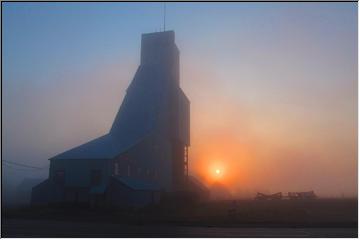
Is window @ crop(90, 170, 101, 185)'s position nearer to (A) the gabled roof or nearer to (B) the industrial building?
(B) the industrial building

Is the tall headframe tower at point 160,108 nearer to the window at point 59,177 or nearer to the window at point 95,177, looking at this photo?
the window at point 95,177

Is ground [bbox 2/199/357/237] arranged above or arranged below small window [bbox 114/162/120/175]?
below

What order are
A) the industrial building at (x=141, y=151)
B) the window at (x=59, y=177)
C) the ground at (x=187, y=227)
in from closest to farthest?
1. the ground at (x=187, y=227)
2. the industrial building at (x=141, y=151)
3. the window at (x=59, y=177)

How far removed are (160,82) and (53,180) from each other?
632 inches

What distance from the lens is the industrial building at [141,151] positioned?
4009cm

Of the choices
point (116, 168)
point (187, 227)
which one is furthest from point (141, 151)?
point (187, 227)

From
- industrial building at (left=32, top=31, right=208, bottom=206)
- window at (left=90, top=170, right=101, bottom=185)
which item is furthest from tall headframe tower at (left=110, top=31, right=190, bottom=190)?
window at (left=90, top=170, right=101, bottom=185)

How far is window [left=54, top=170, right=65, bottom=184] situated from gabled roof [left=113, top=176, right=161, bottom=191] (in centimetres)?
580

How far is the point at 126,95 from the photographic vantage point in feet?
163

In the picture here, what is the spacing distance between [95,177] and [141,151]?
19.1 feet

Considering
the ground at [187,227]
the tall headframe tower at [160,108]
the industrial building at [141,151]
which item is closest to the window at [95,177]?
the industrial building at [141,151]

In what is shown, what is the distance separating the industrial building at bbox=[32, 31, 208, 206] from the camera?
1578 inches

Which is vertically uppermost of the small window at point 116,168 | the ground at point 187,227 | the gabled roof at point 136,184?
the small window at point 116,168

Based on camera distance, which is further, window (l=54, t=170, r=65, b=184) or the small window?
window (l=54, t=170, r=65, b=184)
